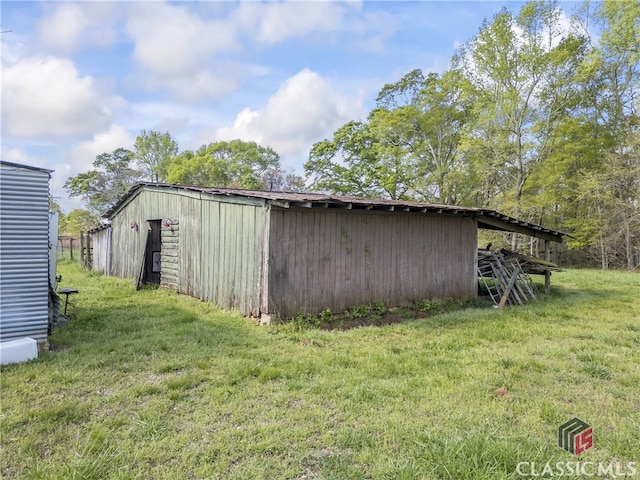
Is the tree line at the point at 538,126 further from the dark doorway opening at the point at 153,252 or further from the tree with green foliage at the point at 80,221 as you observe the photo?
the tree with green foliage at the point at 80,221

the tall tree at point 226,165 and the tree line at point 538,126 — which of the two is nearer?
the tree line at point 538,126

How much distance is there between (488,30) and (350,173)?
1045 centimetres

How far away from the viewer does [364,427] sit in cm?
282

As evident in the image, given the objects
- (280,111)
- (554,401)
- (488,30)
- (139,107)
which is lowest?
(554,401)

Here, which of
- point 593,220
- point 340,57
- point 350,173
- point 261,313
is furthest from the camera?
point 350,173

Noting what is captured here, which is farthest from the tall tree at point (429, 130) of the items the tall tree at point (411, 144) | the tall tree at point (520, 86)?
the tall tree at point (520, 86)

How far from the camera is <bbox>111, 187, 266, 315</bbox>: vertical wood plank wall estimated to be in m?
6.42

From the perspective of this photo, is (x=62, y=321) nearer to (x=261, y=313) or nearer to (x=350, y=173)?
(x=261, y=313)

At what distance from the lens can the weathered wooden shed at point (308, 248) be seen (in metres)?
6.17

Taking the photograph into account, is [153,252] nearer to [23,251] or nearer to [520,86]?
[23,251]

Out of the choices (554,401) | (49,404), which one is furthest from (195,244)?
(554,401)

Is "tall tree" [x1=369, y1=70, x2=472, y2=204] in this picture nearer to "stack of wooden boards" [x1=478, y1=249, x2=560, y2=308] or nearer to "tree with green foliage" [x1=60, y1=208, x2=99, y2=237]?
"stack of wooden boards" [x1=478, y1=249, x2=560, y2=308]
